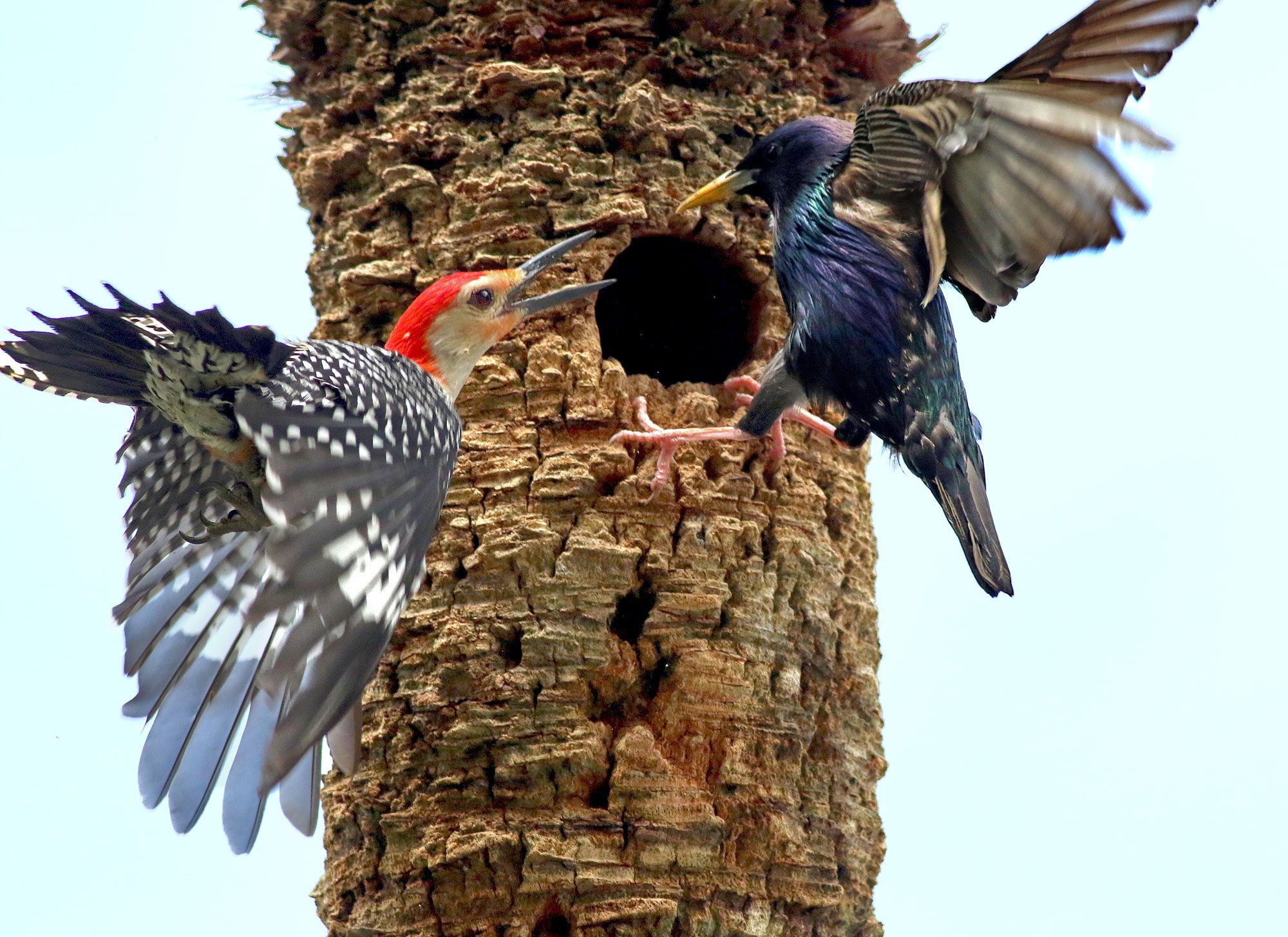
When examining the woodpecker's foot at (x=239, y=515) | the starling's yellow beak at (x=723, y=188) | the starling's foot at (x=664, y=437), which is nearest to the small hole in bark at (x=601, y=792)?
the starling's foot at (x=664, y=437)

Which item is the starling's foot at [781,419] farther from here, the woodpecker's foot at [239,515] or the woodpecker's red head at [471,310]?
the woodpecker's foot at [239,515]

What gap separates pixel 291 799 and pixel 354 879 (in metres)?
0.34

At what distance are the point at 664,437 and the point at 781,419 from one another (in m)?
0.34

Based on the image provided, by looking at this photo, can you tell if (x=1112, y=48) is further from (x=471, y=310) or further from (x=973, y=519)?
(x=471, y=310)

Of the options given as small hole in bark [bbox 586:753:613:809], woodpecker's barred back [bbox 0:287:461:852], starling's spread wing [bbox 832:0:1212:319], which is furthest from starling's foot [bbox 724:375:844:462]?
small hole in bark [bbox 586:753:613:809]

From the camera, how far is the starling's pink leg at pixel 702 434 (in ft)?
12.6

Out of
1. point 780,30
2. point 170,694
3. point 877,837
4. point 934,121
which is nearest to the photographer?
point 934,121

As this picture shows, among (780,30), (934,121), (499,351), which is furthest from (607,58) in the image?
(934,121)

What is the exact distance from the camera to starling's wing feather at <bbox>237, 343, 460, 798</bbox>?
2975 millimetres

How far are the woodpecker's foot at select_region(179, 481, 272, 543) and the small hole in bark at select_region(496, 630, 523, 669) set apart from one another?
2.03ft

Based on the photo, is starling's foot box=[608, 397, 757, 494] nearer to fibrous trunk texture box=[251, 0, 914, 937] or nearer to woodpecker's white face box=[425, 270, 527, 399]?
fibrous trunk texture box=[251, 0, 914, 937]

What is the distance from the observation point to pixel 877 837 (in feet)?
13.2

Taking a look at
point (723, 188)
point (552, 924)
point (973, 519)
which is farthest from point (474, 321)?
point (552, 924)

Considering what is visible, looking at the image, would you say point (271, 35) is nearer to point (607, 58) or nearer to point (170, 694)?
point (607, 58)
